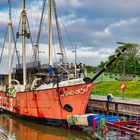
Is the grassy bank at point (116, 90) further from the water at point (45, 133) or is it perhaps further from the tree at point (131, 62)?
the tree at point (131, 62)

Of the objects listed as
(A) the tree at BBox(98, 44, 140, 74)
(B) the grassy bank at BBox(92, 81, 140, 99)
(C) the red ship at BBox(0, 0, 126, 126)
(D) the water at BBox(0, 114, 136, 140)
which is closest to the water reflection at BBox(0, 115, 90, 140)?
(D) the water at BBox(0, 114, 136, 140)

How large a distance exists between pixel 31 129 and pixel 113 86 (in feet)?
107

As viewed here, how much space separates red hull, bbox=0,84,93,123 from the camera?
1427 inches

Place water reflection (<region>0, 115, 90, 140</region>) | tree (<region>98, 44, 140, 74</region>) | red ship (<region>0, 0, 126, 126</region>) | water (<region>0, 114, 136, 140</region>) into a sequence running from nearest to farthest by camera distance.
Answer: water (<region>0, 114, 136, 140</region>), water reflection (<region>0, 115, 90, 140</region>), red ship (<region>0, 0, 126, 126</region>), tree (<region>98, 44, 140, 74</region>)

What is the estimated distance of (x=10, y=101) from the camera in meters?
50.6

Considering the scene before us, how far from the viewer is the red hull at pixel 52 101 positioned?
36.2 m

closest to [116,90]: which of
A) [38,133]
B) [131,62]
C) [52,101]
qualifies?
[52,101]

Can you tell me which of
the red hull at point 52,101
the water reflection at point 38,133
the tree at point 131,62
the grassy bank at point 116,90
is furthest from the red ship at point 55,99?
the tree at point 131,62

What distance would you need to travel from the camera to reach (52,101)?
38281 mm

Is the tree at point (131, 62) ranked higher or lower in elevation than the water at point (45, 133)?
higher

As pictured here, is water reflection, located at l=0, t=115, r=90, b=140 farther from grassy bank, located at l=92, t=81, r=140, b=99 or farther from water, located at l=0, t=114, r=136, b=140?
grassy bank, located at l=92, t=81, r=140, b=99

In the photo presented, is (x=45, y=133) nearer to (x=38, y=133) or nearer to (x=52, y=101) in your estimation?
(x=38, y=133)

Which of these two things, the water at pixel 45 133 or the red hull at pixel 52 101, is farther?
the red hull at pixel 52 101

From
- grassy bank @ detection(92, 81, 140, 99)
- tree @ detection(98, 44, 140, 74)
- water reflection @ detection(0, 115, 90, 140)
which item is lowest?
water reflection @ detection(0, 115, 90, 140)
